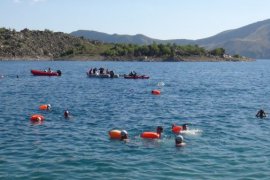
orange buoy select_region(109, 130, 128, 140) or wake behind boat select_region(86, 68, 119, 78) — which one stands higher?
wake behind boat select_region(86, 68, 119, 78)

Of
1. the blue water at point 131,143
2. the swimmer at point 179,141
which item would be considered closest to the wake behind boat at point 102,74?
the blue water at point 131,143

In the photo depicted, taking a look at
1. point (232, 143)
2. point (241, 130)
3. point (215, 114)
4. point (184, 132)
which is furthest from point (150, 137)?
point (215, 114)

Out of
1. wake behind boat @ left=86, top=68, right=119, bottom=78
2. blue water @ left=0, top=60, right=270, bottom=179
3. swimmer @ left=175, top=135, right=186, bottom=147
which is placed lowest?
blue water @ left=0, top=60, right=270, bottom=179

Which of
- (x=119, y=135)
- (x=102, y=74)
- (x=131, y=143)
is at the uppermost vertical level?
(x=102, y=74)

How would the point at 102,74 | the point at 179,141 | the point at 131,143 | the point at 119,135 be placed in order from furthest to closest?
the point at 102,74
the point at 119,135
the point at 131,143
the point at 179,141

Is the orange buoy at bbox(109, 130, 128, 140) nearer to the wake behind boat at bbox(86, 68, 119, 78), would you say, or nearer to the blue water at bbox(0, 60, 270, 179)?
the blue water at bbox(0, 60, 270, 179)

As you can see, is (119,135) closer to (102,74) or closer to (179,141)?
(179,141)

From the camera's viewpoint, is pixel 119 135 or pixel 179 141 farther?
pixel 119 135

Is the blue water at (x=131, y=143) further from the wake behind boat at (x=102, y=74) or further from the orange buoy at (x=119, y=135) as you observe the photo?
the wake behind boat at (x=102, y=74)

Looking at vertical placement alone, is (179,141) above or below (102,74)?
below

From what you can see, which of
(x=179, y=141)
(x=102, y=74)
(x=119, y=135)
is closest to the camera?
(x=179, y=141)

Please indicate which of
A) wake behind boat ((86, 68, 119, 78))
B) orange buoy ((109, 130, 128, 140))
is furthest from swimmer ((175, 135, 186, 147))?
wake behind boat ((86, 68, 119, 78))

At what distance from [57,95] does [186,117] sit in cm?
2653

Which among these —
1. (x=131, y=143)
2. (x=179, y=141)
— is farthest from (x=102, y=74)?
(x=179, y=141)
